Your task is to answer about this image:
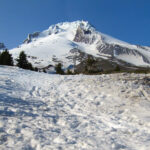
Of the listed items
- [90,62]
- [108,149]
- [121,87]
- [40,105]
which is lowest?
[108,149]

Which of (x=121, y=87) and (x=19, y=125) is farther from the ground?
(x=121, y=87)

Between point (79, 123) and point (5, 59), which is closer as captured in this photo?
point (79, 123)

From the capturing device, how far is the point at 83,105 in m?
8.92

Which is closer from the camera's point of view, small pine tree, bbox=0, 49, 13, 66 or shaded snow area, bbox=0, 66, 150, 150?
shaded snow area, bbox=0, 66, 150, 150

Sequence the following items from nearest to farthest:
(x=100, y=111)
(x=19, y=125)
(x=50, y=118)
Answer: (x=19, y=125)
(x=50, y=118)
(x=100, y=111)

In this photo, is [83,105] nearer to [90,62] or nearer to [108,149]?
[108,149]

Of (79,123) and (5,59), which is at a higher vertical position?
(5,59)

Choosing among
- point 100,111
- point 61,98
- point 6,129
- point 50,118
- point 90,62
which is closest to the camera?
point 6,129

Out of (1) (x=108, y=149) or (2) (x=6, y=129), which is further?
(2) (x=6, y=129)

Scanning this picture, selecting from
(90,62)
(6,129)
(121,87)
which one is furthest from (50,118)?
(90,62)

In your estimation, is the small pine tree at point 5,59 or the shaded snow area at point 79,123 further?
the small pine tree at point 5,59

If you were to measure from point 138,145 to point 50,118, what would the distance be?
362 cm

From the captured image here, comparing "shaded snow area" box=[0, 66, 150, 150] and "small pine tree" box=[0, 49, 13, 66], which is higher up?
"small pine tree" box=[0, 49, 13, 66]

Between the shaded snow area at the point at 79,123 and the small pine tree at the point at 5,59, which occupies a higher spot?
the small pine tree at the point at 5,59
